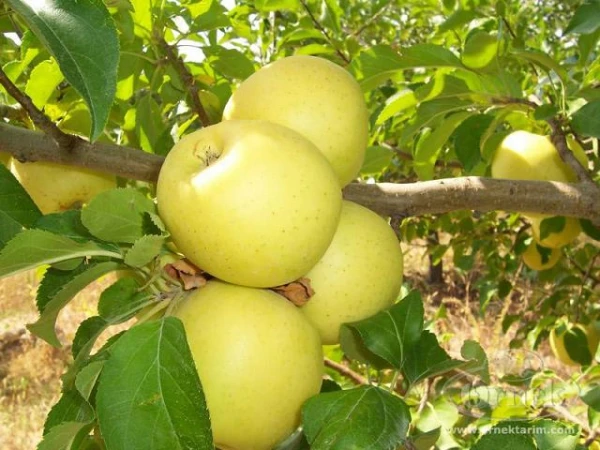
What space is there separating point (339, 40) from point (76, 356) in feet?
5.20

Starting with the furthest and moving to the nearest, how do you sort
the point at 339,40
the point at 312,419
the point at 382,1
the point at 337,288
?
the point at 382,1, the point at 339,40, the point at 337,288, the point at 312,419

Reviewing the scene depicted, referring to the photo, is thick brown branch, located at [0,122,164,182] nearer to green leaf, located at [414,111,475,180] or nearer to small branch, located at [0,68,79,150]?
small branch, located at [0,68,79,150]

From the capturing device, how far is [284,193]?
727 mm

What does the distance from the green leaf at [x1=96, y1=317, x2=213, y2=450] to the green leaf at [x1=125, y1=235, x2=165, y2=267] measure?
4.2 inches

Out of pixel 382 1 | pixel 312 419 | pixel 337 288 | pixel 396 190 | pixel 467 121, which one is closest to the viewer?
pixel 312 419

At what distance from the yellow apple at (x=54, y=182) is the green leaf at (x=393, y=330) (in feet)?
2.17

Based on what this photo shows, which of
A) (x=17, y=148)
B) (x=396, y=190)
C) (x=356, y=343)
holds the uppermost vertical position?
(x=17, y=148)

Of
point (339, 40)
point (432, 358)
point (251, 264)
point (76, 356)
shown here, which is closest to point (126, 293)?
point (76, 356)

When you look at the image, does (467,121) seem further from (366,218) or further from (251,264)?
(251,264)

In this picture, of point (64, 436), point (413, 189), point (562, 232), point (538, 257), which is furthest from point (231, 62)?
point (538, 257)

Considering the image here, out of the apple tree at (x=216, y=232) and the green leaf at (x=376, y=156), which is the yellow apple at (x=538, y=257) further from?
the green leaf at (x=376, y=156)

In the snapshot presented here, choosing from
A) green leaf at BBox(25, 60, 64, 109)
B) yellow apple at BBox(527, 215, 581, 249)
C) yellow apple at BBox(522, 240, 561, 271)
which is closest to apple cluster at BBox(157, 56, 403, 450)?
green leaf at BBox(25, 60, 64, 109)

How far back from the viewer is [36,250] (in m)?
0.76

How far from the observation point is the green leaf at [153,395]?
0.63 m
